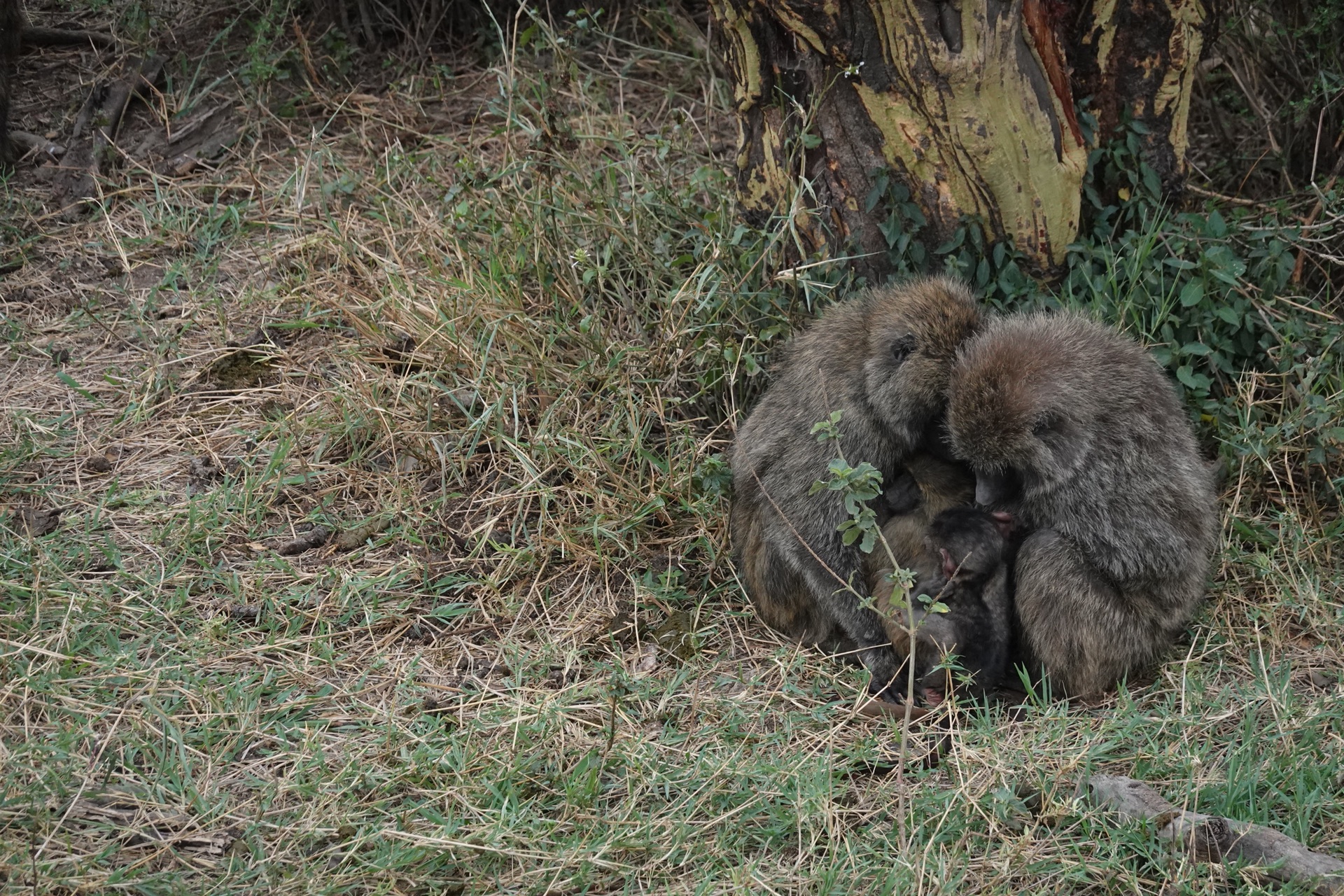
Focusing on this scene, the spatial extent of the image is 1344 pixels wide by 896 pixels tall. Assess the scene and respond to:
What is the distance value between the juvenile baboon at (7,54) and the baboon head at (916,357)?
14.8ft

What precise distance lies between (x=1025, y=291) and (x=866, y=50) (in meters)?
1.01

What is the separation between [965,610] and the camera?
390 cm

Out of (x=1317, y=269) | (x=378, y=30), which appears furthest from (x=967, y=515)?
(x=378, y=30)

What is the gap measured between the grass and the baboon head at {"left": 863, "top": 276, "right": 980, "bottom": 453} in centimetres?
55

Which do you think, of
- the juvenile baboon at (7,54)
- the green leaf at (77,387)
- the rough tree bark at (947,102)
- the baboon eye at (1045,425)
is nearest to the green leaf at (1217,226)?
the rough tree bark at (947,102)

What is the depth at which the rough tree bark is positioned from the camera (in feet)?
13.9

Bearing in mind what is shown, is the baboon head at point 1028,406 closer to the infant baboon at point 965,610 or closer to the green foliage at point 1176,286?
the infant baboon at point 965,610

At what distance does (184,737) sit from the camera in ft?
11.8

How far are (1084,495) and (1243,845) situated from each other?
1110 mm

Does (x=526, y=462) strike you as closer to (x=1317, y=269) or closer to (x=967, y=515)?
(x=967, y=515)

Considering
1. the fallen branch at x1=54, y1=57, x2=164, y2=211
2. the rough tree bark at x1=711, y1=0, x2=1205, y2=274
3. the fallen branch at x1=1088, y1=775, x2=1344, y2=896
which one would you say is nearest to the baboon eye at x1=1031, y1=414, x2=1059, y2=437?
the rough tree bark at x1=711, y1=0, x2=1205, y2=274

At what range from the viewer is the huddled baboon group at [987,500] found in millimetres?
3850

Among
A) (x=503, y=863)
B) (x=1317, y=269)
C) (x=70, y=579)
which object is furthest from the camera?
(x=1317, y=269)

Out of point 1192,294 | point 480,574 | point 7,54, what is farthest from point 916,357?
point 7,54
